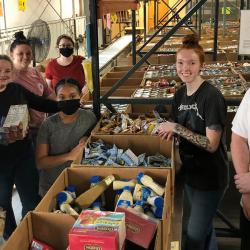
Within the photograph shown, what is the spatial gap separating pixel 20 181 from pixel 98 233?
1571mm

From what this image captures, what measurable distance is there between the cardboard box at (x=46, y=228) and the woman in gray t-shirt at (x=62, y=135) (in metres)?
0.74

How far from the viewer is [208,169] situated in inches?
82.5

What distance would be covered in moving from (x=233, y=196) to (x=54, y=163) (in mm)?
2038

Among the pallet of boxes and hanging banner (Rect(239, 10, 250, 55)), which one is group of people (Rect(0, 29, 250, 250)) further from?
hanging banner (Rect(239, 10, 250, 55))

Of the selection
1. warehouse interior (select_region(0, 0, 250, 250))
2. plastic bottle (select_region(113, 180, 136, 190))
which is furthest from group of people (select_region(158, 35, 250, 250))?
plastic bottle (select_region(113, 180, 136, 190))

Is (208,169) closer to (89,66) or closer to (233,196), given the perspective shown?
(89,66)

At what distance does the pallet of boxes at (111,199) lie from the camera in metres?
1.29

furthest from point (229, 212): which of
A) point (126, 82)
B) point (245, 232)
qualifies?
point (126, 82)

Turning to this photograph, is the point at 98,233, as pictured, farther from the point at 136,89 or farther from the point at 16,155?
the point at 136,89

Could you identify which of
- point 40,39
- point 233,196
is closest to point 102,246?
point 233,196

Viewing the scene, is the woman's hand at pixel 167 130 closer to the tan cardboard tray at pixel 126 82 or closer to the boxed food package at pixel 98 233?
the boxed food package at pixel 98 233

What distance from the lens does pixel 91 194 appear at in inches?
70.7

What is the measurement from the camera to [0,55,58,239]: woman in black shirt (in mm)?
2412

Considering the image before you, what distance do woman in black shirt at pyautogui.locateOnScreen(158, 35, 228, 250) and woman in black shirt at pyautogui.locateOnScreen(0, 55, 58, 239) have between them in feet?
2.90
